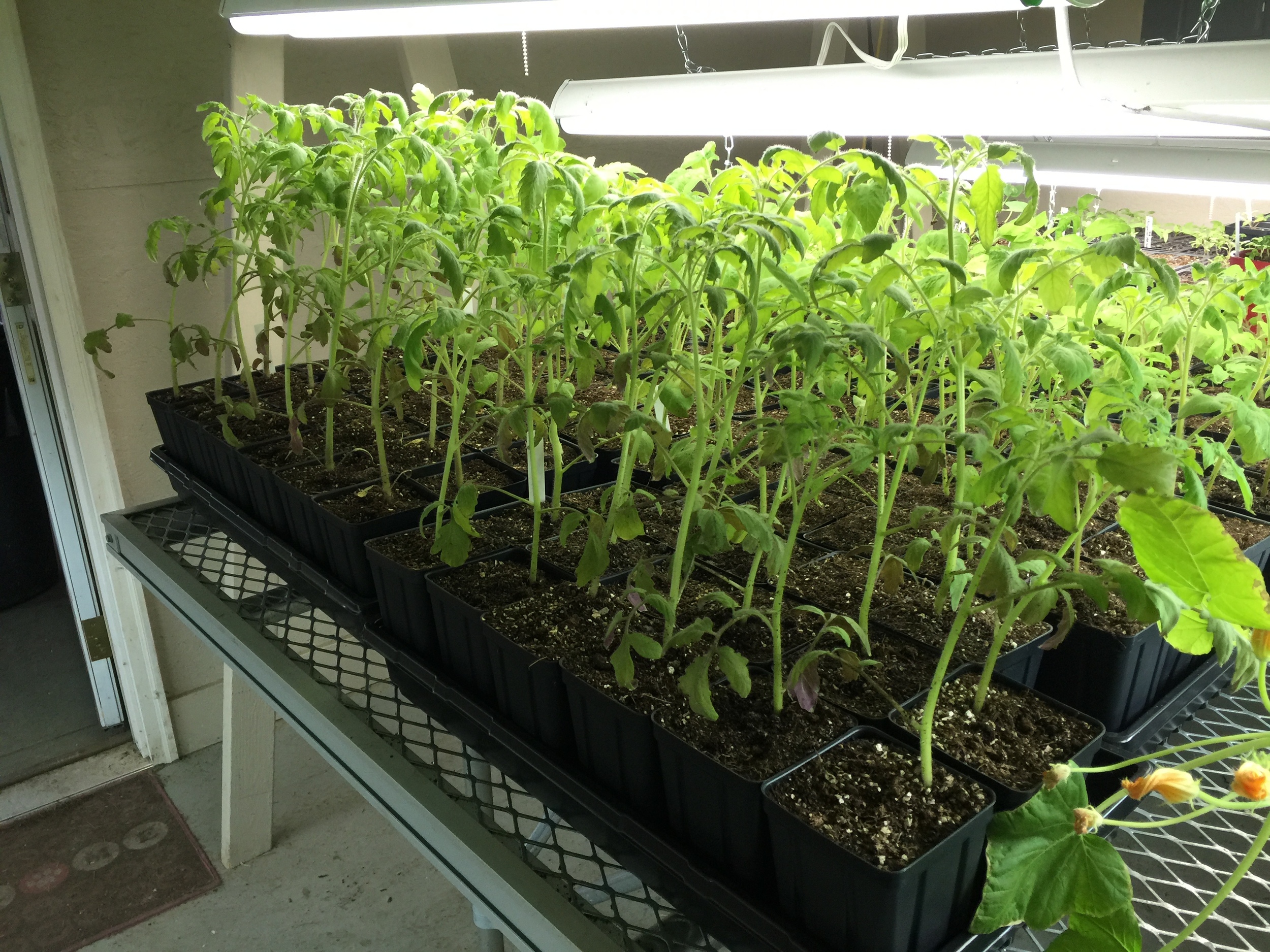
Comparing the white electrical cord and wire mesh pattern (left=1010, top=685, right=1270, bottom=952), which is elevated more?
the white electrical cord

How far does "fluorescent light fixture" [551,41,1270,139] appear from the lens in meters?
0.87

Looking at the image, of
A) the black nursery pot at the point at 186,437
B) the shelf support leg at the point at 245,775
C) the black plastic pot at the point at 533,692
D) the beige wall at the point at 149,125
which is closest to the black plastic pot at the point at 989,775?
the black plastic pot at the point at 533,692

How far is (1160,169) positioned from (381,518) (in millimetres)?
1283

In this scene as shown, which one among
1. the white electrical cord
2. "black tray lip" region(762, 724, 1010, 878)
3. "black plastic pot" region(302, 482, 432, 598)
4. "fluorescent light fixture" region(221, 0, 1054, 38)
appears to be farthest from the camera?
"black plastic pot" region(302, 482, 432, 598)

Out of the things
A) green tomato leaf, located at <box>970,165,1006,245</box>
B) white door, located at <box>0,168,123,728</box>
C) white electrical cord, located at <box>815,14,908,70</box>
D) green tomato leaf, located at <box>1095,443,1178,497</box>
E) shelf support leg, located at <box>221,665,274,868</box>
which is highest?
white electrical cord, located at <box>815,14,908,70</box>

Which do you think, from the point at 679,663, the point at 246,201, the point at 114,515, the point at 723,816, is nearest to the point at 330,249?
the point at 246,201

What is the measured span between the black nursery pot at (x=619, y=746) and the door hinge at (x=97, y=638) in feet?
6.77

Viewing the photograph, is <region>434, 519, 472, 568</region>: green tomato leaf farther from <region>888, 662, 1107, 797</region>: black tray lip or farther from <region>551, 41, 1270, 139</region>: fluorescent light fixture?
<region>551, 41, 1270, 139</region>: fluorescent light fixture

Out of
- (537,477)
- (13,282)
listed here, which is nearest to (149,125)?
(13,282)

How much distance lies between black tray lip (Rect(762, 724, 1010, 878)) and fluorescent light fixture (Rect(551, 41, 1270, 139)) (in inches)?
25.1

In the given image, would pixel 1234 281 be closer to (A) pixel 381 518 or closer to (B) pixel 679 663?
(B) pixel 679 663

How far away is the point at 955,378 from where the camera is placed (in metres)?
0.94

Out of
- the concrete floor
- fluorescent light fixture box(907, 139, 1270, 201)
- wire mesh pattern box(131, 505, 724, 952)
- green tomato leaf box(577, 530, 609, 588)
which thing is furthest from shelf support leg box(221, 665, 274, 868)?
fluorescent light fixture box(907, 139, 1270, 201)

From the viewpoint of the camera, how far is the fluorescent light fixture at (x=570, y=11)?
892 mm
